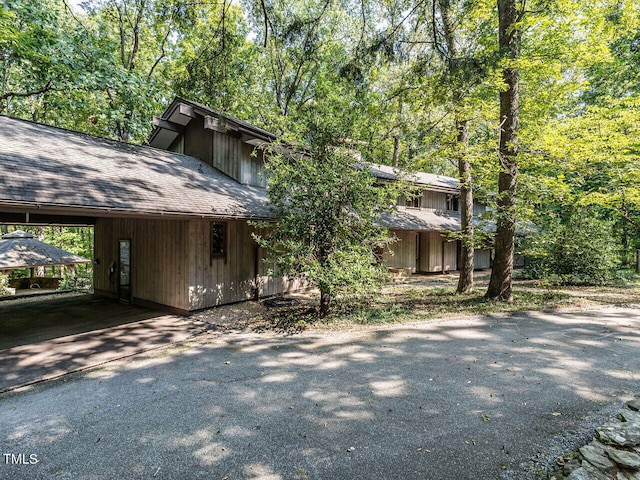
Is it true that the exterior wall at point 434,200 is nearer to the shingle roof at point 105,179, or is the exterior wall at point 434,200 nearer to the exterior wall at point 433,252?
the exterior wall at point 433,252

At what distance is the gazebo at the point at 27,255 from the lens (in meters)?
10.6

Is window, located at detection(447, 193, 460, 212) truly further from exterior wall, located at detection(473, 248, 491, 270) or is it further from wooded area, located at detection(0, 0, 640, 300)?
wooded area, located at detection(0, 0, 640, 300)

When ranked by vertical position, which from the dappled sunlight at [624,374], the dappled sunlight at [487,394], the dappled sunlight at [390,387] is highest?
the dappled sunlight at [624,374]

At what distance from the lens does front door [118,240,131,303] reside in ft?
33.0

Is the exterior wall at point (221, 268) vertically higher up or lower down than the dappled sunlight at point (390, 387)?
higher up

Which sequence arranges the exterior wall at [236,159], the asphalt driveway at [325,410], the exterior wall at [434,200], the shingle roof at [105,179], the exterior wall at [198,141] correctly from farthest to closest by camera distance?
the exterior wall at [434,200] < the exterior wall at [198,141] < the exterior wall at [236,159] < the shingle roof at [105,179] < the asphalt driveway at [325,410]

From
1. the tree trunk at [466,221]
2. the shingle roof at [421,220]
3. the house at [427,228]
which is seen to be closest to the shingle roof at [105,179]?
the tree trunk at [466,221]

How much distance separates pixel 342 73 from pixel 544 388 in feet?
20.4

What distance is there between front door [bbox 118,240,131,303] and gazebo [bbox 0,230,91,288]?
266cm

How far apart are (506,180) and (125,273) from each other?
12.5 meters

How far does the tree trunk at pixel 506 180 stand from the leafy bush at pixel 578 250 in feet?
12.6

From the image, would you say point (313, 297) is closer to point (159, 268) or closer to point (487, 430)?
point (159, 268)

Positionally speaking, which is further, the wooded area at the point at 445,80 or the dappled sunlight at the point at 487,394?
the wooded area at the point at 445,80

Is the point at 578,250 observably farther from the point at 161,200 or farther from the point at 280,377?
the point at 161,200
